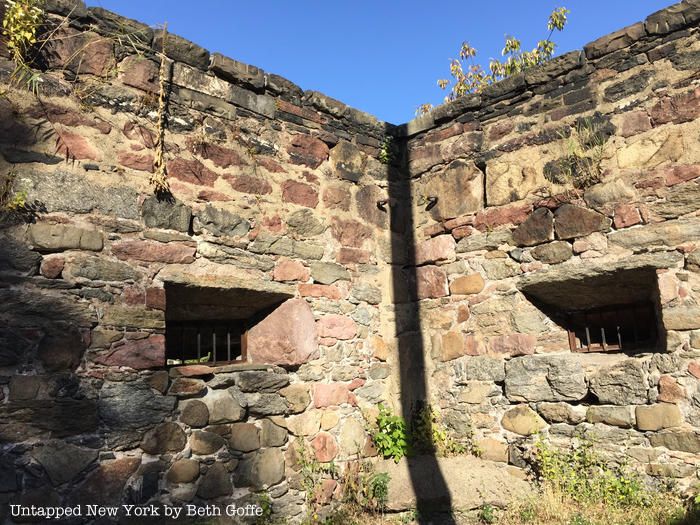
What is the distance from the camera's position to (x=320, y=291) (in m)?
4.39

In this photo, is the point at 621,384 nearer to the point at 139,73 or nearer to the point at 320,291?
the point at 320,291

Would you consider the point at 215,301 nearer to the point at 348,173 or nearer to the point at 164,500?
the point at 164,500

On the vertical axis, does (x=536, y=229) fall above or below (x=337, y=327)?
above

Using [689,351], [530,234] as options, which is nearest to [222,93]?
[530,234]

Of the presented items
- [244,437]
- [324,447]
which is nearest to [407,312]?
[324,447]

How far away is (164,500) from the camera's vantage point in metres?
3.28

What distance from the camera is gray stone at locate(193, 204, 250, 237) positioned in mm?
3764

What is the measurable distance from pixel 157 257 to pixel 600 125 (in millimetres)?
3413

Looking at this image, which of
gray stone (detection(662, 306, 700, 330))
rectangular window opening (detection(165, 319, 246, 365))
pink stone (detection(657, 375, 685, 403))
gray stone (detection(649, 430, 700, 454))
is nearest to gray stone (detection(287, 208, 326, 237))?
rectangular window opening (detection(165, 319, 246, 365))

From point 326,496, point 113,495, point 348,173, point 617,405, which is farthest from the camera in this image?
point 348,173

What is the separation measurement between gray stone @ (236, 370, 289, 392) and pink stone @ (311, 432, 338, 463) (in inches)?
20.6

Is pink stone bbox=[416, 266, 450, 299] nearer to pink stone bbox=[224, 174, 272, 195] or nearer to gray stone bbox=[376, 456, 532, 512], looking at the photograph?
gray stone bbox=[376, 456, 532, 512]

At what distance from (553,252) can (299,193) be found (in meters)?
2.08

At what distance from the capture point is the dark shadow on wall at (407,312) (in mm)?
4234
